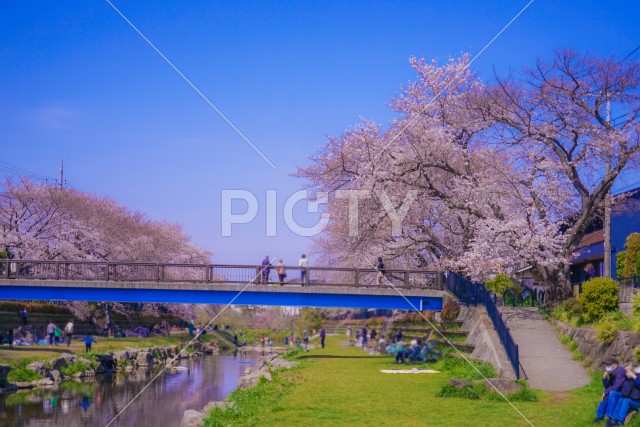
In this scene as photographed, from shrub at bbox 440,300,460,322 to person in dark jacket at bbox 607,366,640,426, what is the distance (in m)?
18.5

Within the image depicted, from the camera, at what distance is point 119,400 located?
1398 inches

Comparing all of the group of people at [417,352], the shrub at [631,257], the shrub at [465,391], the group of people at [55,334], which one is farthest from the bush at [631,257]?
the group of people at [55,334]

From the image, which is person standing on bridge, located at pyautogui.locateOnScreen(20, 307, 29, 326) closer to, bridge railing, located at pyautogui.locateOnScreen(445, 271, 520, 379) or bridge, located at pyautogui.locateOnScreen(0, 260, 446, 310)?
bridge, located at pyautogui.locateOnScreen(0, 260, 446, 310)

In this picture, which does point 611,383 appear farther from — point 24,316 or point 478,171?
point 24,316

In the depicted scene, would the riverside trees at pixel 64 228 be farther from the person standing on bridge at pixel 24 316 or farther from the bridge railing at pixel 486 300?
the bridge railing at pixel 486 300

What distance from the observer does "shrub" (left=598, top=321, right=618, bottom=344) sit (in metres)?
22.4

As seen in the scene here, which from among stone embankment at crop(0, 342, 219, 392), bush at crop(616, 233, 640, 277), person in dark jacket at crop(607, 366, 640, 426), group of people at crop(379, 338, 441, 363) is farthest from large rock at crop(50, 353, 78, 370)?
person in dark jacket at crop(607, 366, 640, 426)

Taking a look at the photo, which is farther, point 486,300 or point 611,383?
point 486,300

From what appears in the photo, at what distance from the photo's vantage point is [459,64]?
36625mm

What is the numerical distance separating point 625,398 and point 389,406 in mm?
6282

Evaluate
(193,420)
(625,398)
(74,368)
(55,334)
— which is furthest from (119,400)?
(625,398)

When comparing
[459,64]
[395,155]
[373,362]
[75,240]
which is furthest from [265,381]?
[75,240]

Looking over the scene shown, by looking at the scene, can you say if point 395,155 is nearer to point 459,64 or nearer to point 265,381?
point 459,64

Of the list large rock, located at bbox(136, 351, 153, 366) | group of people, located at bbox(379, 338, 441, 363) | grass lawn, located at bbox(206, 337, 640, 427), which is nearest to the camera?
grass lawn, located at bbox(206, 337, 640, 427)
